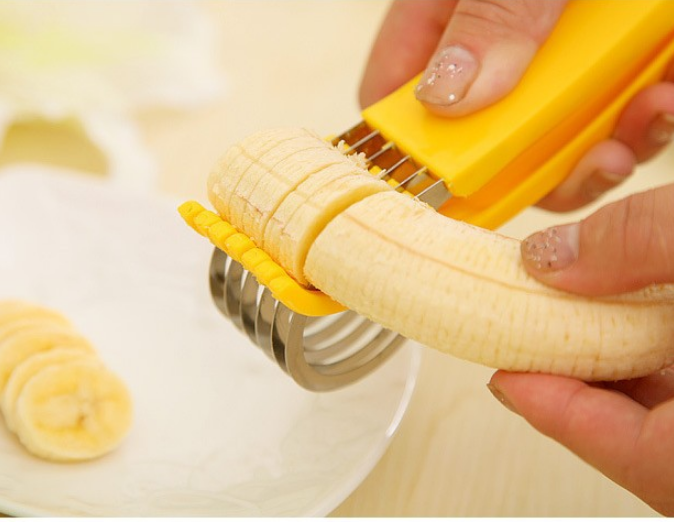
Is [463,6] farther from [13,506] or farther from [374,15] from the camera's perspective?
[374,15]

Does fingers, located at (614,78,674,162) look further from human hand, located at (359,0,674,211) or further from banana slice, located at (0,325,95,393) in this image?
banana slice, located at (0,325,95,393)

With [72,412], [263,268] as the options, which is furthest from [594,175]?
[72,412]

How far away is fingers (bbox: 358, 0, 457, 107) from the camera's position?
40.6 inches

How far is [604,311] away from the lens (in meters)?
0.64

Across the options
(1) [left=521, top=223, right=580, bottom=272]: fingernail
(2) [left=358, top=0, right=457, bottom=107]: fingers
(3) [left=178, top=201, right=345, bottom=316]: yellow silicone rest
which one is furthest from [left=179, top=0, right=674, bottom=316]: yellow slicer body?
(2) [left=358, top=0, right=457, bottom=107]: fingers

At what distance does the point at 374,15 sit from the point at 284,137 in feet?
3.32

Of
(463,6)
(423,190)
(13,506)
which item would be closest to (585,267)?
(423,190)

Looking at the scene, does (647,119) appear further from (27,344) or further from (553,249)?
(27,344)

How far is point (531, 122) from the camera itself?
2.51 feet

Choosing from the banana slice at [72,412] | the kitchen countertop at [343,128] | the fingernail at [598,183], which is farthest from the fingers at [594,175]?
the banana slice at [72,412]

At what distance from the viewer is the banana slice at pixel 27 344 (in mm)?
840

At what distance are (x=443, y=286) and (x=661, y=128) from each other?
1.71ft

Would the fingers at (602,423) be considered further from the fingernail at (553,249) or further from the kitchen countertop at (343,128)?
the kitchen countertop at (343,128)

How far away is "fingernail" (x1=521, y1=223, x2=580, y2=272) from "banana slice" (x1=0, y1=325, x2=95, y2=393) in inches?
19.3
